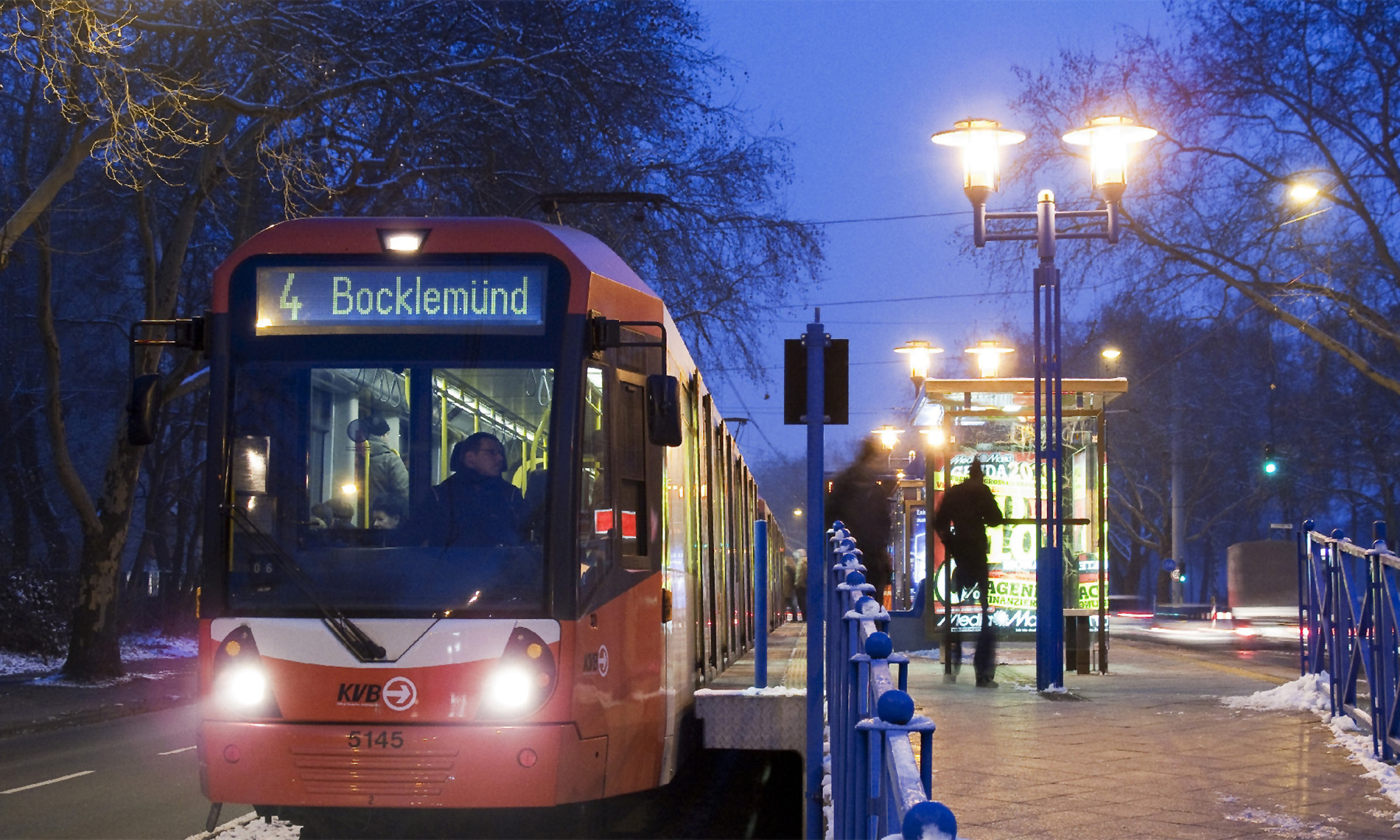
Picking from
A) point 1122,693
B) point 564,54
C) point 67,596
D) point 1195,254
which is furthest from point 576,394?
point 1195,254

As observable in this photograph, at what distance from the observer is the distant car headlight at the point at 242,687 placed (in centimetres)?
722

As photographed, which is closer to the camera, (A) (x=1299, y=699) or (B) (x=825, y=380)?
(B) (x=825, y=380)

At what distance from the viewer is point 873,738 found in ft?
11.7

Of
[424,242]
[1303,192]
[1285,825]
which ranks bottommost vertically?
[1285,825]

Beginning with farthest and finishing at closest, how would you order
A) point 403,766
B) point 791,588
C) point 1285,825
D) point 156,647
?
point 791,588 < point 156,647 < point 403,766 < point 1285,825

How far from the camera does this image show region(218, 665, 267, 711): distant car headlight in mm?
7223

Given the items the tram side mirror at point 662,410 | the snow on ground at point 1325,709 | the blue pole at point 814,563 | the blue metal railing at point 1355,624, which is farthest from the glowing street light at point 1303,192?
the tram side mirror at point 662,410

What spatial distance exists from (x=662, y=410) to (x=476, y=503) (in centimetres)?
99

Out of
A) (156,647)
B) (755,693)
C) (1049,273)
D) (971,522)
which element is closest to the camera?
(755,693)

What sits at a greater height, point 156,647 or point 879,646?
point 879,646

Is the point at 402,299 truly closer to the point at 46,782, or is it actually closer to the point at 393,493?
the point at 393,493

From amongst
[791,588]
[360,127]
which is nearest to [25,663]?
[360,127]

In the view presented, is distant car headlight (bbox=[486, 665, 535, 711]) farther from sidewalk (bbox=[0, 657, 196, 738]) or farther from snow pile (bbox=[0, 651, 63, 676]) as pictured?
snow pile (bbox=[0, 651, 63, 676])

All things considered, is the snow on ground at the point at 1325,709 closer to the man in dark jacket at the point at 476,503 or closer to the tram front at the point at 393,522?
the tram front at the point at 393,522
